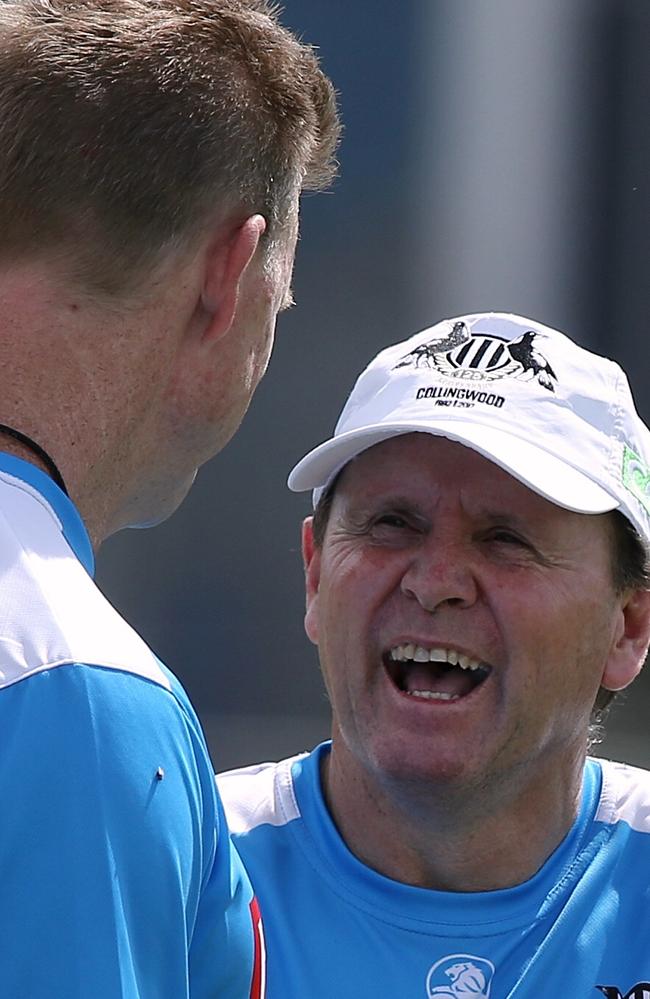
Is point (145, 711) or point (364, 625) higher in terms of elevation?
point (145, 711)

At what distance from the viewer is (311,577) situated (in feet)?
5.75

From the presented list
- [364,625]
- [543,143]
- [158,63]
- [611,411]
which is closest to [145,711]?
[158,63]

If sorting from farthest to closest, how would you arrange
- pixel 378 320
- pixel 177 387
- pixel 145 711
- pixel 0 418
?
pixel 378 320, pixel 177 387, pixel 0 418, pixel 145 711

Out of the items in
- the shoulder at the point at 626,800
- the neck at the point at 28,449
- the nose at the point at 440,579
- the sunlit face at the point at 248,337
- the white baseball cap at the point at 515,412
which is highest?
the sunlit face at the point at 248,337

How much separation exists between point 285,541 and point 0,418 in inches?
88.5

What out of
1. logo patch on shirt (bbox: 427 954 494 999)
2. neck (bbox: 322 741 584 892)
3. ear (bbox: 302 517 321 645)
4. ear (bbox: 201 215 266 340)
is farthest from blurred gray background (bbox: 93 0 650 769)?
ear (bbox: 201 215 266 340)

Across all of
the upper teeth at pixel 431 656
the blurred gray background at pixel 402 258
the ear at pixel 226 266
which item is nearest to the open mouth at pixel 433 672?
the upper teeth at pixel 431 656

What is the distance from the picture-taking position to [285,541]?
326cm

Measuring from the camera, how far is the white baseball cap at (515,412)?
1579 millimetres

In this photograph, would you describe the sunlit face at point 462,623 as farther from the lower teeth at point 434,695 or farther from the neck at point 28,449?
the neck at point 28,449

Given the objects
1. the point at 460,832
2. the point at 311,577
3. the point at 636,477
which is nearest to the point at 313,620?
the point at 311,577

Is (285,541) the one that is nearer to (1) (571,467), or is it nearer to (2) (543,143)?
(2) (543,143)

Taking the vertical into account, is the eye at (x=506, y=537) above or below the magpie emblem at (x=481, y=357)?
below

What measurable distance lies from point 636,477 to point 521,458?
6.5 inches
